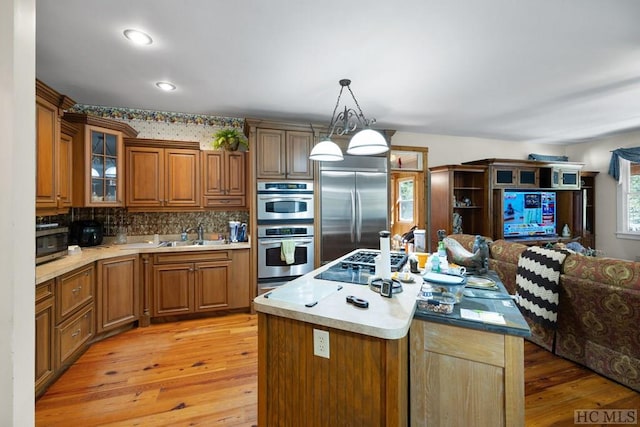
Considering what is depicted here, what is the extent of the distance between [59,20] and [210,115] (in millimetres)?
2001

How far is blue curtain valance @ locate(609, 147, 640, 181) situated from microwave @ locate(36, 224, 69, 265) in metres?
8.16

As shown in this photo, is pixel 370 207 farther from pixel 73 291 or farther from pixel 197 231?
pixel 73 291

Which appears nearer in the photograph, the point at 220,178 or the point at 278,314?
the point at 278,314

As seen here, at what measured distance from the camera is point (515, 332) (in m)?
1.18

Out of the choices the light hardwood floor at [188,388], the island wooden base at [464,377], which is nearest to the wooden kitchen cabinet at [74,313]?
the light hardwood floor at [188,388]

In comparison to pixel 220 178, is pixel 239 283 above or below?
below

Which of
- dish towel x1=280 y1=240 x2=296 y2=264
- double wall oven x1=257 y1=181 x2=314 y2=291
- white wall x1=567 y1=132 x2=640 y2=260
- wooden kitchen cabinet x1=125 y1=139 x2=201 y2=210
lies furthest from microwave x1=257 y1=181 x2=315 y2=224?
white wall x1=567 y1=132 x2=640 y2=260

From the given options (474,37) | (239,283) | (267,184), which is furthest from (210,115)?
(474,37)

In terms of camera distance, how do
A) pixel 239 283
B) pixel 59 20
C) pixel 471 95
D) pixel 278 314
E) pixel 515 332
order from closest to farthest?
pixel 515 332
pixel 278 314
pixel 59 20
pixel 471 95
pixel 239 283

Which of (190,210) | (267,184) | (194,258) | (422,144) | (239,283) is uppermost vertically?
(422,144)

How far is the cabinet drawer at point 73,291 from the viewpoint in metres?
2.19

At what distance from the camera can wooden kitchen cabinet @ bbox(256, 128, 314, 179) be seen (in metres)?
3.53

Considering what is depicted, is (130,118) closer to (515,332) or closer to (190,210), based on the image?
(190,210)

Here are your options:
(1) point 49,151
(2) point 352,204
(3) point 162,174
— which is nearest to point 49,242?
(1) point 49,151
